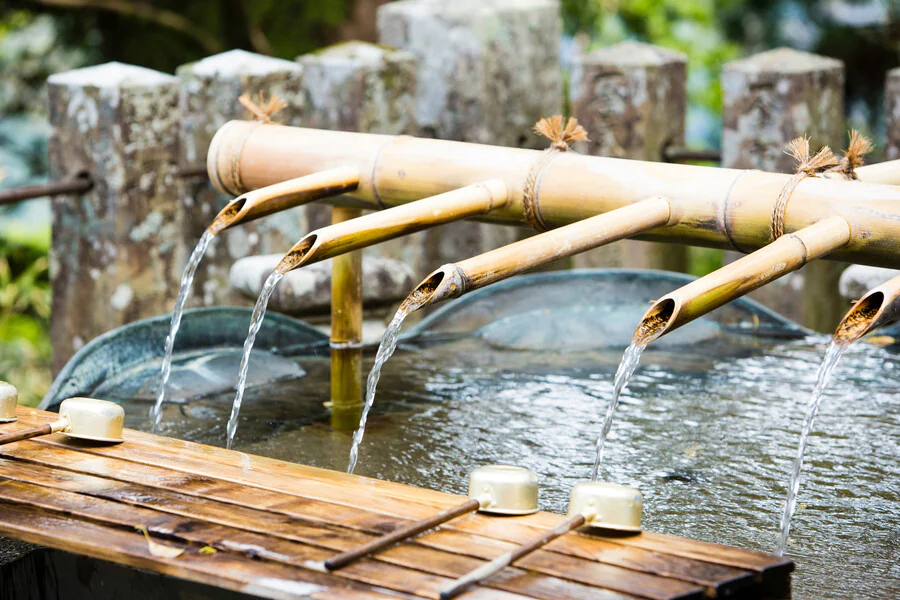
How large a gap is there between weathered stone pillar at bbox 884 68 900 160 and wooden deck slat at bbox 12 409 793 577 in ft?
11.1

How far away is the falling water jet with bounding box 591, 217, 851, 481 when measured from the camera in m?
2.42

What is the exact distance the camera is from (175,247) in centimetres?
488

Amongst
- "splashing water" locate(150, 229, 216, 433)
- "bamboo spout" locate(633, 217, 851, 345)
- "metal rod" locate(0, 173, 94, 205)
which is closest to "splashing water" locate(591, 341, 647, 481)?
"bamboo spout" locate(633, 217, 851, 345)

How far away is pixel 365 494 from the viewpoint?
2385 millimetres

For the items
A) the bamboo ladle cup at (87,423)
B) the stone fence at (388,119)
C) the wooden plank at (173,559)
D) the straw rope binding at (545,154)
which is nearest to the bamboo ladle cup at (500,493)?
the wooden plank at (173,559)

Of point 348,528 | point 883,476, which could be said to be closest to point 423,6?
point 883,476

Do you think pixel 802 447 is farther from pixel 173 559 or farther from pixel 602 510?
pixel 173 559

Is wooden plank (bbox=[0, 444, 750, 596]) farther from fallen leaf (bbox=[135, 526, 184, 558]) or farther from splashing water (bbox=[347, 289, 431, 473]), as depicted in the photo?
splashing water (bbox=[347, 289, 431, 473])

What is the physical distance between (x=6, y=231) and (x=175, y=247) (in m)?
4.58

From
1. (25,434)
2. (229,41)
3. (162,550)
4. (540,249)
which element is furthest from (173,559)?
(229,41)

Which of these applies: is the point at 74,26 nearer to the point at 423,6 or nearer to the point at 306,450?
the point at 423,6

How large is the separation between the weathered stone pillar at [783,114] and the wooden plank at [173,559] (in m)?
3.60

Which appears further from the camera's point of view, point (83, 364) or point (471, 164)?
point (83, 364)

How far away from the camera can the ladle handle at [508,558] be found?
1877 millimetres
